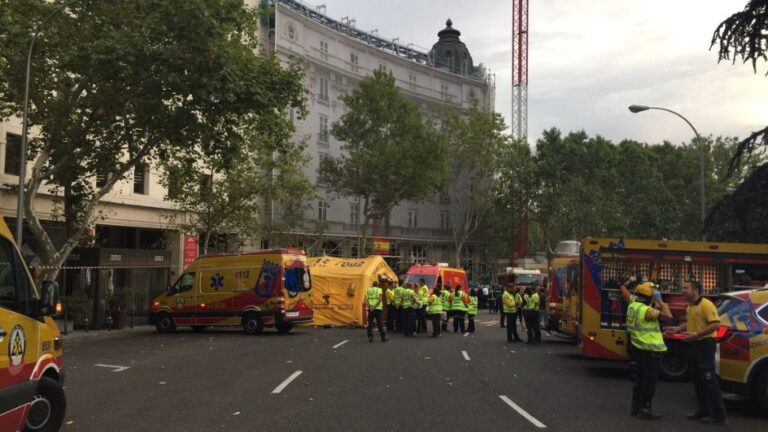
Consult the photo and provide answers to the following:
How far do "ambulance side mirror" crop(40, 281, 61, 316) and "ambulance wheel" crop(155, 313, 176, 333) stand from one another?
16590 mm

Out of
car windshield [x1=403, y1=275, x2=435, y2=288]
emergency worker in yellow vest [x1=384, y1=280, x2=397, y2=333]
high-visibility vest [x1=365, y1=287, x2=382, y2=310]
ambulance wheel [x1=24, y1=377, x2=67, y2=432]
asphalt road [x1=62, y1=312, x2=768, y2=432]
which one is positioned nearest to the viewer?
ambulance wheel [x1=24, y1=377, x2=67, y2=432]

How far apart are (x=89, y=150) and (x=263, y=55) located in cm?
615

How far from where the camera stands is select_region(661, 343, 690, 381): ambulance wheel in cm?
1260

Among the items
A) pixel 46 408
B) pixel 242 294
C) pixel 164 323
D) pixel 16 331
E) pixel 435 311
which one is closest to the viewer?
pixel 16 331

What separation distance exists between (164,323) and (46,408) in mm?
16230

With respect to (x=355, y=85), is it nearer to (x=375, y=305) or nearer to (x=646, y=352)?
(x=375, y=305)

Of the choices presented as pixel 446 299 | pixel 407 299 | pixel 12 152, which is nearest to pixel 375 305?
pixel 407 299

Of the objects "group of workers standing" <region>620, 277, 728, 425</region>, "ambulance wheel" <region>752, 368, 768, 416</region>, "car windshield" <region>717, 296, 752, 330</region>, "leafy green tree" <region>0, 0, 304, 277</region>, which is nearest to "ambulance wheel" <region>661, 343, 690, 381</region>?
"car windshield" <region>717, 296, 752, 330</region>

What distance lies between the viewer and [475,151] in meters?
55.2

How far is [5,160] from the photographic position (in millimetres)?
24516

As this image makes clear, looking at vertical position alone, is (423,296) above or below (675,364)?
above

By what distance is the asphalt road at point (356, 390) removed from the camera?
8258mm

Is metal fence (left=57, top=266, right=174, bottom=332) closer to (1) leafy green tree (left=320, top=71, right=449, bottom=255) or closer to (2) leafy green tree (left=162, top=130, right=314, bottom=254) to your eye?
(2) leafy green tree (left=162, top=130, right=314, bottom=254)

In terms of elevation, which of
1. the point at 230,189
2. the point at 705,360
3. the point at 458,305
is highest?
the point at 230,189
